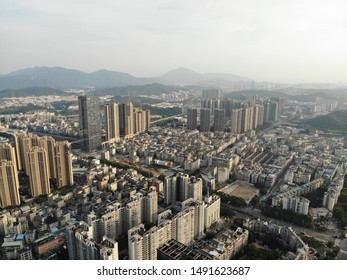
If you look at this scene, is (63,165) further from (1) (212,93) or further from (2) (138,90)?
(2) (138,90)

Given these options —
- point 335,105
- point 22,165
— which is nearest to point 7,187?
point 22,165

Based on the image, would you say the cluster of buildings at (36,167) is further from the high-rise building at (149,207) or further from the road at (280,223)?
the road at (280,223)

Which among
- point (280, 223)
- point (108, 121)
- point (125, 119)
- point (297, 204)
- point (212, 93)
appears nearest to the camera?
point (280, 223)

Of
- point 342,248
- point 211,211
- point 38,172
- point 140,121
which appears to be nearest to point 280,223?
point 342,248

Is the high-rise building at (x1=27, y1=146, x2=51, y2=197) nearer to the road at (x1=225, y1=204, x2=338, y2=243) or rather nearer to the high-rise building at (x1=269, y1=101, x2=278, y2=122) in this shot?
the road at (x1=225, y1=204, x2=338, y2=243)

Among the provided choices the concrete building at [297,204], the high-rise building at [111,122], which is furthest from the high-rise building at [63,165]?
the concrete building at [297,204]

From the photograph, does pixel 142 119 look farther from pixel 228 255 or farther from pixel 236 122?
pixel 228 255
